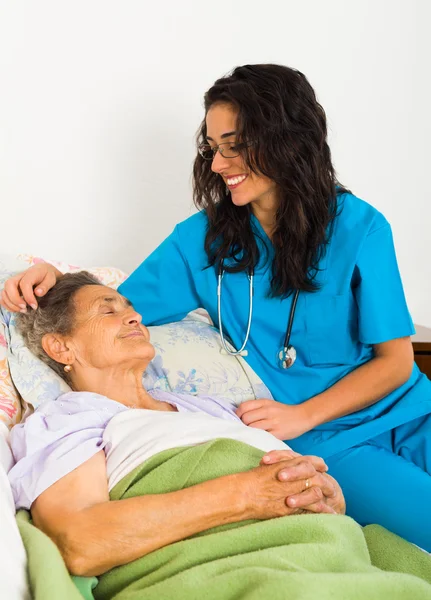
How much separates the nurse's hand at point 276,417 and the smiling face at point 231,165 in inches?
19.8

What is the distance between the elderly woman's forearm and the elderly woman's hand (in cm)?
11

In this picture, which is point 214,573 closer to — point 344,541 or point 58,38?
point 344,541

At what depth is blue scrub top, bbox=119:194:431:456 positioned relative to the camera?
1.96 meters

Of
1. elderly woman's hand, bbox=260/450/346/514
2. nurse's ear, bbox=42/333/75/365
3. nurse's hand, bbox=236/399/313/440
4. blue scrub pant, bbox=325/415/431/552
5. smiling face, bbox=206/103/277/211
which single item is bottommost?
blue scrub pant, bbox=325/415/431/552

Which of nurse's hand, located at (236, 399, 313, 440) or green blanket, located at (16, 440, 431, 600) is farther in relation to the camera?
nurse's hand, located at (236, 399, 313, 440)

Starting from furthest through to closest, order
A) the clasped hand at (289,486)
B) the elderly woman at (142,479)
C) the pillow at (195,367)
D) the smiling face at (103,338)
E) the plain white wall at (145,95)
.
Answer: the plain white wall at (145,95), the pillow at (195,367), the smiling face at (103,338), the clasped hand at (289,486), the elderly woman at (142,479)

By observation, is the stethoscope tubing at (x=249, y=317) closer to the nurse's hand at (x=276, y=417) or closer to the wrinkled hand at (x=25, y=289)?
the nurse's hand at (x=276, y=417)

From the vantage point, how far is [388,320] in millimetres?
1958

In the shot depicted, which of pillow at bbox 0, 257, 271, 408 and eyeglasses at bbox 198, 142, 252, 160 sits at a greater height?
eyeglasses at bbox 198, 142, 252, 160

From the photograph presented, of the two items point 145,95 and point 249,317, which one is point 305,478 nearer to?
point 249,317

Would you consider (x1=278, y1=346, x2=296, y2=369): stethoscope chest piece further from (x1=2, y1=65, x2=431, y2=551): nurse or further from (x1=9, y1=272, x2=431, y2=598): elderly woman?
(x1=9, y1=272, x2=431, y2=598): elderly woman

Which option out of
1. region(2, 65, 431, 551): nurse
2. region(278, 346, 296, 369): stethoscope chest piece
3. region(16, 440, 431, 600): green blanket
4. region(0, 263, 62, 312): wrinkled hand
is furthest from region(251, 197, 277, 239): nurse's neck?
region(16, 440, 431, 600): green blanket

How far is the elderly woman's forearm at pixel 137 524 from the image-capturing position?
1.33 m

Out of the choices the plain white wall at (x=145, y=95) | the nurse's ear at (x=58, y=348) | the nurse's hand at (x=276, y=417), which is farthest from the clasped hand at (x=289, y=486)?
the plain white wall at (x=145, y=95)
